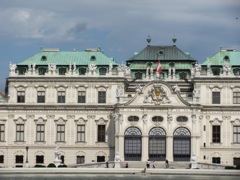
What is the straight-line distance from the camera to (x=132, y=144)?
438 feet

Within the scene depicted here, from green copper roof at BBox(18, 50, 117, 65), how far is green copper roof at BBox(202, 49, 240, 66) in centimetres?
1460

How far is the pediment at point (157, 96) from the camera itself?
13438 centimetres

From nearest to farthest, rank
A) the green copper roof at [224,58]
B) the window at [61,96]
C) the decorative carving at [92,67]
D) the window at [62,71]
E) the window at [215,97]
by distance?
the window at [215,97] → the decorative carving at [92,67] → the green copper roof at [224,58] → the window at [61,96] → the window at [62,71]

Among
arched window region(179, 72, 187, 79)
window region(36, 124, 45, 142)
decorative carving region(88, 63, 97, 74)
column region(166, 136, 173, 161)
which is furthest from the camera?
arched window region(179, 72, 187, 79)

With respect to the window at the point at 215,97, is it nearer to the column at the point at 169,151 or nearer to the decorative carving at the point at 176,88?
the decorative carving at the point at 176,88

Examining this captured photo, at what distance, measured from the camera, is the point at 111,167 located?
12938cm

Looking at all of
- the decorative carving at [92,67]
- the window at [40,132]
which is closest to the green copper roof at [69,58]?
the decorative carving at [92,67]

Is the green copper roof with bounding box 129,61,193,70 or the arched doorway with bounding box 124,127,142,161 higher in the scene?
the green copper roof with bounding box 129,61,193,70

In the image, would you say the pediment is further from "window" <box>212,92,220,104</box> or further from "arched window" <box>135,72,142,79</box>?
"arched window" <box>135,72,142,79</box>

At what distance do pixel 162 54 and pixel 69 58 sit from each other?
48.3ft

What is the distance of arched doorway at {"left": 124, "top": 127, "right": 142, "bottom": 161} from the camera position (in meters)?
133

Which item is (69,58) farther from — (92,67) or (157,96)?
(157,96)

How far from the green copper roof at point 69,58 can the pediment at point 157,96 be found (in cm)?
863

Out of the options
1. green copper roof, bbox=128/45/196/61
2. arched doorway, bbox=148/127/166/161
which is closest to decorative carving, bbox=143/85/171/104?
arched doorway, bbox=148/127/166/161
